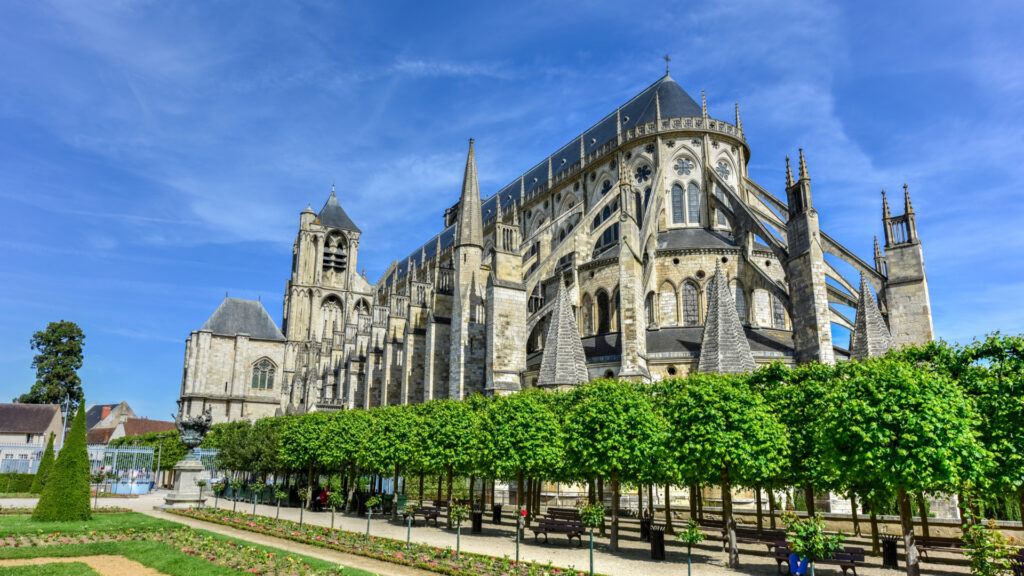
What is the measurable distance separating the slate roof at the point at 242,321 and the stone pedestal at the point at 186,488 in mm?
36801

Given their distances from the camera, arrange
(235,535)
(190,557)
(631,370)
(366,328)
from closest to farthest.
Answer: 1. (190,557)
2. (235,535)
3. (631,370)
4. (366,328)

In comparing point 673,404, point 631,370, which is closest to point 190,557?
point 673,404

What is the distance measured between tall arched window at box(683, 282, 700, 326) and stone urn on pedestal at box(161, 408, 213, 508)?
20855mm

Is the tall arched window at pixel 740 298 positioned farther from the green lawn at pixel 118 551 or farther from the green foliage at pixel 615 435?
the green lawn at pixel 118 551

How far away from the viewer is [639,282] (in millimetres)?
26531

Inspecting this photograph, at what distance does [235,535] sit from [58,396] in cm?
5419

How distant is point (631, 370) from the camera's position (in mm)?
24984

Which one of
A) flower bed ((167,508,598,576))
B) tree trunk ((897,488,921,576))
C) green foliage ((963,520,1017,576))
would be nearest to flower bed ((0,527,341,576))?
flower bed ((167,508,598,576))

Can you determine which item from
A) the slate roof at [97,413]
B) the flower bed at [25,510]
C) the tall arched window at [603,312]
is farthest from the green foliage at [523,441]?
the slate roof at [97,413]

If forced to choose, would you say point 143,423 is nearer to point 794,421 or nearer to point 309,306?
point 309,306

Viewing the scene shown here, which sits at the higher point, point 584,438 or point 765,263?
point 765,263

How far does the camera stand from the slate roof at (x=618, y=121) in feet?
126

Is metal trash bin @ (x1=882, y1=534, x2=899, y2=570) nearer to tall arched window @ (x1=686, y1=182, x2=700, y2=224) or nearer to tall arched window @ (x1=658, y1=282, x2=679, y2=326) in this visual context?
tall arched window @ (x1=658, y1=282, x2=679, y2=326)

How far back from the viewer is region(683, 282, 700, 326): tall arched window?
30500 millimetres
